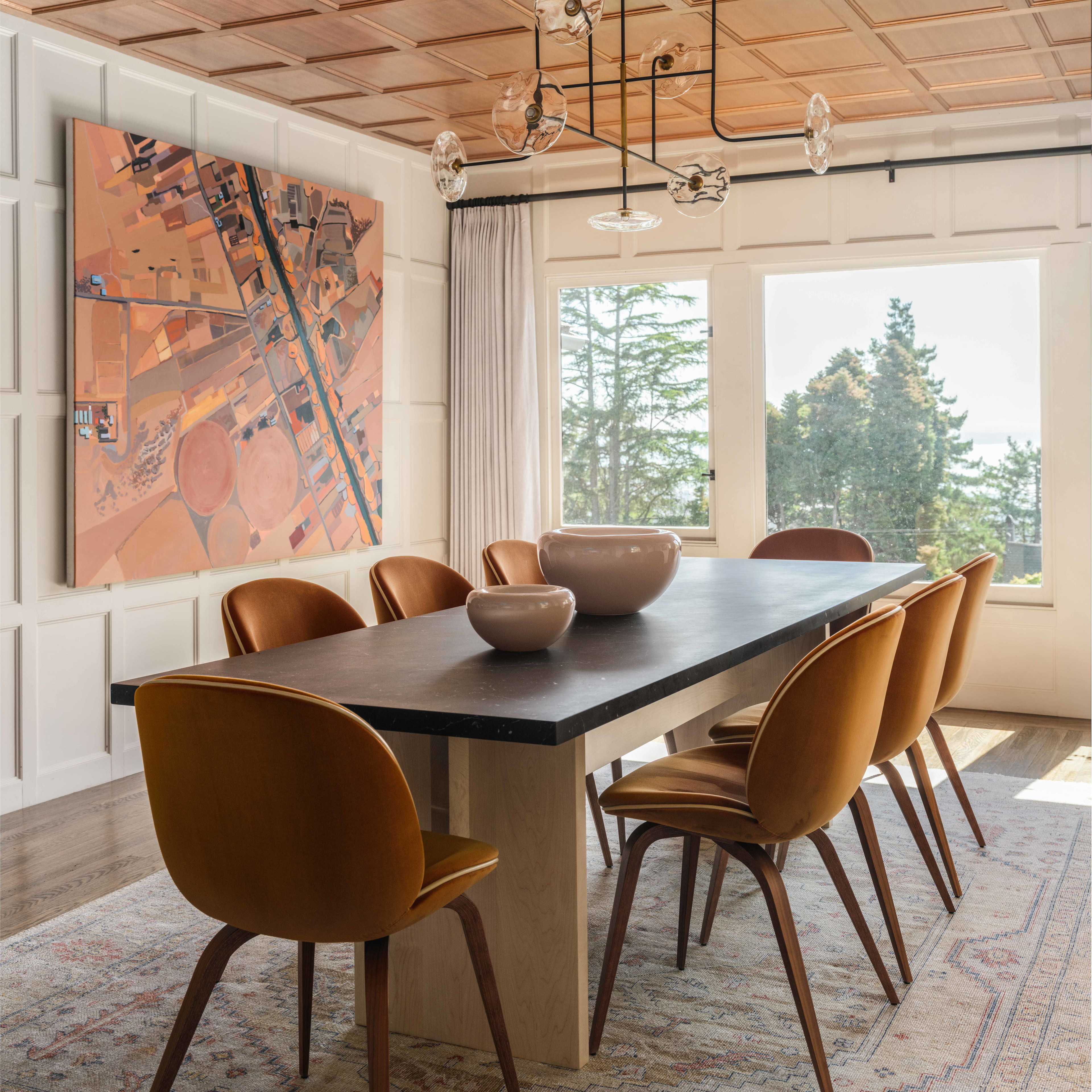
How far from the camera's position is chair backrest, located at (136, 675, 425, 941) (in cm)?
156

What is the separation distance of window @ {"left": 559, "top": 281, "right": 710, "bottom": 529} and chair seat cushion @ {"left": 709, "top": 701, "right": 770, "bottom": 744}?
2967 mm

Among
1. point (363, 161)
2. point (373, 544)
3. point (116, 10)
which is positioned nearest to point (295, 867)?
point (116, 10)

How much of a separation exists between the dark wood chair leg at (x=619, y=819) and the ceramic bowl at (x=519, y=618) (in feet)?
3.19

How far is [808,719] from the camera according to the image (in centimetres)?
198

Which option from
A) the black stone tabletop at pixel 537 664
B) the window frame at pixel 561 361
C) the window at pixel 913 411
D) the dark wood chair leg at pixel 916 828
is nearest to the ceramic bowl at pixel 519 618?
the black stone tabletop at pixel 537 664

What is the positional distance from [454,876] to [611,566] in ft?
3.54

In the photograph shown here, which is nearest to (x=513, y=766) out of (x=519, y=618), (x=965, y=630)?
(x=519, y=618)

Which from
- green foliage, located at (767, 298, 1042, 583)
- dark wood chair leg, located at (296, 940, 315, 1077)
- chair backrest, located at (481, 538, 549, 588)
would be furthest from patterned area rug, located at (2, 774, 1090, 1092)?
green foliage, located at (767, 298, 1042, 583)

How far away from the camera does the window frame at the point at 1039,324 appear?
5.20m

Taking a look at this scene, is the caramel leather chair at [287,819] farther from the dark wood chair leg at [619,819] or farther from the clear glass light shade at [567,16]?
the clear glass light shade at [567,16]

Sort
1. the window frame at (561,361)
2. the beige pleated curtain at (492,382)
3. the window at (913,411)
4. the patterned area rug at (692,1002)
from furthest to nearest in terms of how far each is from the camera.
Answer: the beige pleated curtain at (492,382) → the window frame at (561,361) → the window at (913,411) → the patterned area rug at (692,1002)

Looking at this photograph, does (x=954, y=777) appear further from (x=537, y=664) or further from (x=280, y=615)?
(x=280, y=615)

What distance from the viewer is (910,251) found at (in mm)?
5375

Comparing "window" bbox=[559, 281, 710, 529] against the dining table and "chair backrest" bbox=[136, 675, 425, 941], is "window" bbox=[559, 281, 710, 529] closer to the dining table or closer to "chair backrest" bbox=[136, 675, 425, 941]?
the dining table
